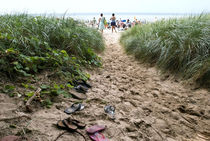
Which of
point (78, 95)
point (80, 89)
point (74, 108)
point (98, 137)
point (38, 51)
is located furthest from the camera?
point (38, 51)

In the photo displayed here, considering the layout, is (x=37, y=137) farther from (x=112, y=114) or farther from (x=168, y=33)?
(x=168, y=33)

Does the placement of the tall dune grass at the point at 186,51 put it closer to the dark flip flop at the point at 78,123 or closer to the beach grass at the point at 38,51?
the beach grass at the point at 38,51

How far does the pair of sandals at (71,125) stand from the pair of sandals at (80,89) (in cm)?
55

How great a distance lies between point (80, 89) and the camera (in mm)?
1975

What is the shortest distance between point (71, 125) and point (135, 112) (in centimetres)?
77

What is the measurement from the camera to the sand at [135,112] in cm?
114

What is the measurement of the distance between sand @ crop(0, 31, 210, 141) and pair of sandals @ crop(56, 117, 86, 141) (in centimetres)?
4

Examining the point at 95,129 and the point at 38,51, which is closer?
the point at 95,129

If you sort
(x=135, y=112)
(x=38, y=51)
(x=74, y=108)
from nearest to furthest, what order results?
(x=74, y=108)
(x=135, y=112)
(x=38, y=51)

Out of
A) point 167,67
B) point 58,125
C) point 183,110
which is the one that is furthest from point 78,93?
point 167,67

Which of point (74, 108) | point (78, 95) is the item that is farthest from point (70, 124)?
point (78, 95)

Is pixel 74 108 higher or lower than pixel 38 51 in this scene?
lower

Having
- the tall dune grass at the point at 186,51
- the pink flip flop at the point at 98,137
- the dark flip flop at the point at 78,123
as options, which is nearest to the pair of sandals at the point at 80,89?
the dark flip flop at the point at 78,123

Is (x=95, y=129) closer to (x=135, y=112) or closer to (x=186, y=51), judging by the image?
(x=135, y=112)
